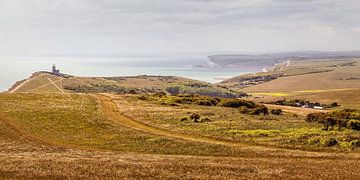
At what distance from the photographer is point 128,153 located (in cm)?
3862

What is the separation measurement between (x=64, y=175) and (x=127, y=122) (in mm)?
30050

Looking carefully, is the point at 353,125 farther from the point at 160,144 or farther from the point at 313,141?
the point at 160,144

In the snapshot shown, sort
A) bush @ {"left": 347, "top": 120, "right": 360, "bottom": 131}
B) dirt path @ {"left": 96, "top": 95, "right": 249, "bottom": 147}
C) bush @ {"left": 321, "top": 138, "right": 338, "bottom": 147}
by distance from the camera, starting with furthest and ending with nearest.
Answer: bush @ {"left": 347, "top": 120, "right": 360, "bottom": 131} → dirt path @ {"left": 96, "top": 95, "right": 249, "bottom": 147} → bush @ {"left": 321, "top": 138, "right": 338, "bottom": 147}

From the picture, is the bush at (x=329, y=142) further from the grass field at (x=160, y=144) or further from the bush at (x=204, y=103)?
the bush at (x=204, y=103)

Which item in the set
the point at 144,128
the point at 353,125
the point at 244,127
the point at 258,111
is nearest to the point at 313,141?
the point at 353,125

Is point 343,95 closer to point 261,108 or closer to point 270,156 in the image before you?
point 261,108

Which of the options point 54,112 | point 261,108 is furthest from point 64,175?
point 261,108

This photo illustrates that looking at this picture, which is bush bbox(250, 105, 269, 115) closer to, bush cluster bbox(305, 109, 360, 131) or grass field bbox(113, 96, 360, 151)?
grass field bbox(113, 96, 360, 151)

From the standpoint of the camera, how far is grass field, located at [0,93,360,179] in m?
28.7

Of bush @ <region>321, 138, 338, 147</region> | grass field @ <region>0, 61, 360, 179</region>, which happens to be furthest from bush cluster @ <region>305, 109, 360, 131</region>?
bush @ <region>321, 138, 338, 147</region>

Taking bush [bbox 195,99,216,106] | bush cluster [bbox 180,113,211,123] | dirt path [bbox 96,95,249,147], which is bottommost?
dirt path [bbox 96,95,249,147]

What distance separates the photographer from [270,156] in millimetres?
37594

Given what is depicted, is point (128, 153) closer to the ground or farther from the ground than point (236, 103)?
closer to the ground

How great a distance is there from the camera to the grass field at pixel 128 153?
2873cm
